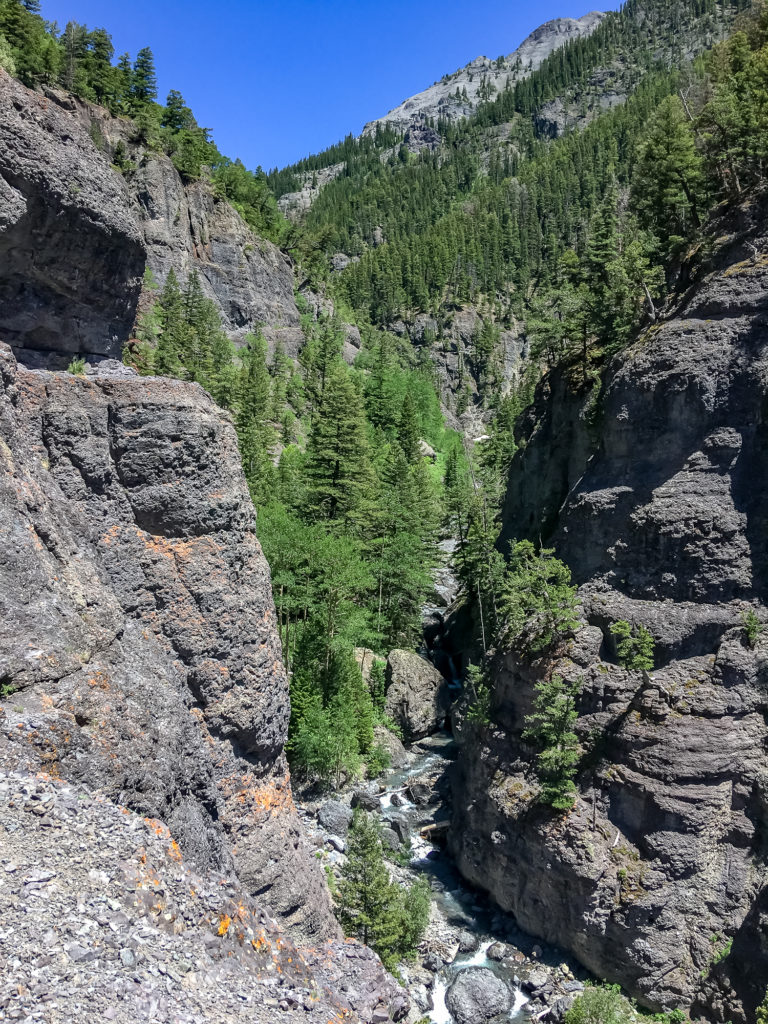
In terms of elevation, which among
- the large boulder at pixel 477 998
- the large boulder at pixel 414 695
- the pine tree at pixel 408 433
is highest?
the pine tree at pixel 408 433

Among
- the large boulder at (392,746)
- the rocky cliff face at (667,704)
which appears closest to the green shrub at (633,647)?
the rocky cliff face at (667,704)

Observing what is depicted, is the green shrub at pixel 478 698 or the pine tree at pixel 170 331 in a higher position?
the pine tree at pixel 170 331

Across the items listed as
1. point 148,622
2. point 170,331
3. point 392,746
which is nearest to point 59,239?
point 148,622

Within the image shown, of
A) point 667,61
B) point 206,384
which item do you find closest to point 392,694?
point 206,384

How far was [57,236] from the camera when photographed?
1184cm

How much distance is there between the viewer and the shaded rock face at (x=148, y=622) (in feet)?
28.4

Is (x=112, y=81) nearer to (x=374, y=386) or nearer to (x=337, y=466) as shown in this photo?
(x=374, y=386)

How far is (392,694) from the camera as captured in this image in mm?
35906

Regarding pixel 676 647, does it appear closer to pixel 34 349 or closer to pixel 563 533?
pixel 563 533

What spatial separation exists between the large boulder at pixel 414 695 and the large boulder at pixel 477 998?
15.1 meters

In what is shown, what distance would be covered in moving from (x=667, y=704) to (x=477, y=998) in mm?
11132

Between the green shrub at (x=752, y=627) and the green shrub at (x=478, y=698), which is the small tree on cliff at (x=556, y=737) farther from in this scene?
the green shrub at (x=752, y=627)

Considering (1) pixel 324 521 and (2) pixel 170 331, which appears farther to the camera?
(2) pixel 170 331

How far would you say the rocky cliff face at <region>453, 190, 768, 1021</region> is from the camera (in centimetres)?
2009
